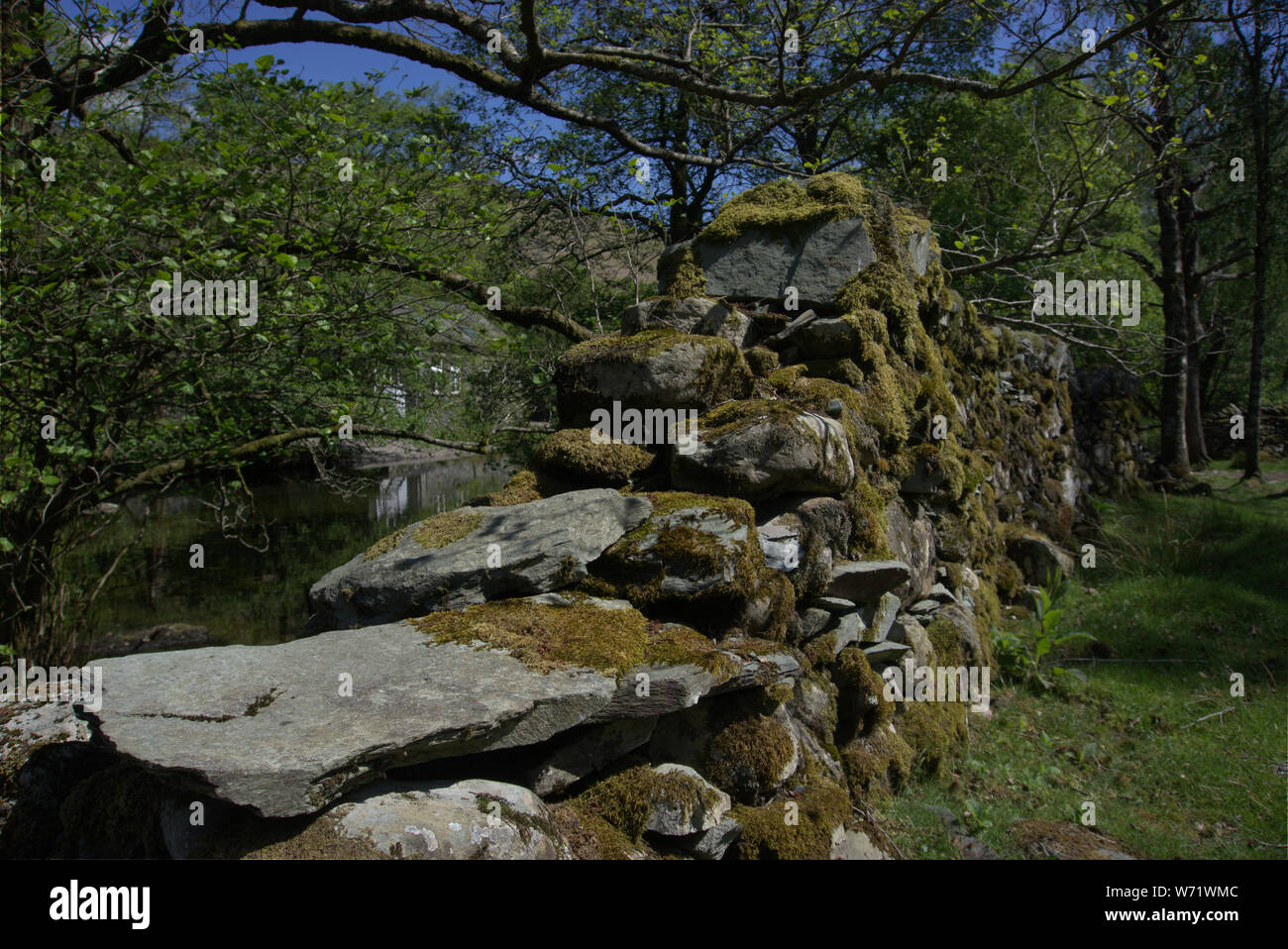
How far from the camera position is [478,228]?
8.48m

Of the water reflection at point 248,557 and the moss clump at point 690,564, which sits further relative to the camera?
the water reflection at point 248,557

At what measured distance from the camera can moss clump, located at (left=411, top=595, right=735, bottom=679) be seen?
9.67ft

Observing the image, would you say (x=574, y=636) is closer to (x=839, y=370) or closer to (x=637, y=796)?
(x=637, y=796)

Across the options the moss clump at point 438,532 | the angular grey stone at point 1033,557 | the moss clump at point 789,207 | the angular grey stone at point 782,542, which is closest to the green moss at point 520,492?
the moss clump at point 438,532

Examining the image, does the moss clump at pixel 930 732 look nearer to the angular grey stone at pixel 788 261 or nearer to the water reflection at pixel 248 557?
the angular grey stone at pixel 788 261

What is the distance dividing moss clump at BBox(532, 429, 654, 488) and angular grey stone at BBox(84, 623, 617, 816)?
1.44 meters

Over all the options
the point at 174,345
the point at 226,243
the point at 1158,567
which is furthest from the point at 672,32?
the point at 1158,567

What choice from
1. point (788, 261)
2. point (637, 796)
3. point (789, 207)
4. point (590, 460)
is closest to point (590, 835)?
point (637, 796)

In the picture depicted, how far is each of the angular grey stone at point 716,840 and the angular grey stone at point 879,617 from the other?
1857 millimetres

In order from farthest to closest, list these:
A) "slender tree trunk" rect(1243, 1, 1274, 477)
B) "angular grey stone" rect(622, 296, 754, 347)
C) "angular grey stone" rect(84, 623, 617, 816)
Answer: "slender tree trunk" rect(1243, 1, 1274, 477) → "angular grey stone" rect(622, 296, 754, 347) → "angular grey stone" rect(84, 623, 617, 816)

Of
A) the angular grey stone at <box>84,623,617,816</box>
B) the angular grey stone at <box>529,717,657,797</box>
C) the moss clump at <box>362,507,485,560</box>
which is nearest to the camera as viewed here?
the angular grey stone at <box>84,623,617,816</box>

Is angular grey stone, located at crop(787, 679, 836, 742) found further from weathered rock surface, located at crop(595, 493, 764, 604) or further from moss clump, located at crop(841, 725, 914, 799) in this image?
weathered rock surface, located at crop(595, 493, 764, 604)

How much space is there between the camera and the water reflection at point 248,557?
11672mm

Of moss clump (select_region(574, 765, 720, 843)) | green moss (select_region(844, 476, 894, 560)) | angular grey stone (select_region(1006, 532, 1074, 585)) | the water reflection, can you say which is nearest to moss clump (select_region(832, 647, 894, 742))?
green moss (select_region(844, 476, 894, 560))
